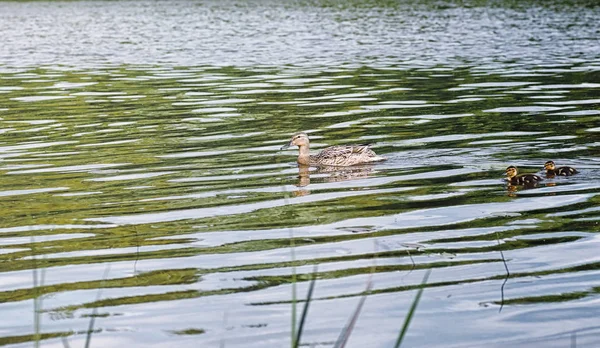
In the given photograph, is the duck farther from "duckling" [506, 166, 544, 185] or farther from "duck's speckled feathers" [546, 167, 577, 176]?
"duck's speckled feathers" [546, 167, 577, 176]

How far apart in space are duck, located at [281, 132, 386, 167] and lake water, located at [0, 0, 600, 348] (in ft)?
0.71

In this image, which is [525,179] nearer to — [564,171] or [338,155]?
[564,171]

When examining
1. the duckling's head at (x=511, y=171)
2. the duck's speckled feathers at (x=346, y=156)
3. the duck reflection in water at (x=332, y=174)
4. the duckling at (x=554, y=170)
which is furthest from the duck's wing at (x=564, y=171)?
the duck's speckled feathers at (x=346, y=156)

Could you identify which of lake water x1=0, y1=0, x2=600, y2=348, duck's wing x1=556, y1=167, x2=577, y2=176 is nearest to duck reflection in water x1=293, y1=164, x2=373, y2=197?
lake water x1=0, y1=0, x2=600, y2=348

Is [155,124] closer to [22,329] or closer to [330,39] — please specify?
[22,329]

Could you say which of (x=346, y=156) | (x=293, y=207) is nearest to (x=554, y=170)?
(x=346, y=156)

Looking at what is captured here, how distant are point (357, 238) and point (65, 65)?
26.9 m

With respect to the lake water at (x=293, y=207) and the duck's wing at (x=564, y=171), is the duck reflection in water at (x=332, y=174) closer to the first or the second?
the lake water at (x=293, y=207)

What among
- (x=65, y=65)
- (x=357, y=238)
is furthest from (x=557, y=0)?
(x=357, y=238)

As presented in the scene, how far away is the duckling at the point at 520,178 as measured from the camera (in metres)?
13.8

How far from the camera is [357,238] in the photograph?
11008 millimetres

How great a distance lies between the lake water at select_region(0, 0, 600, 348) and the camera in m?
8.51

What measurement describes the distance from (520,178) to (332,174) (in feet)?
9.34

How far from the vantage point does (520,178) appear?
1389 cm
